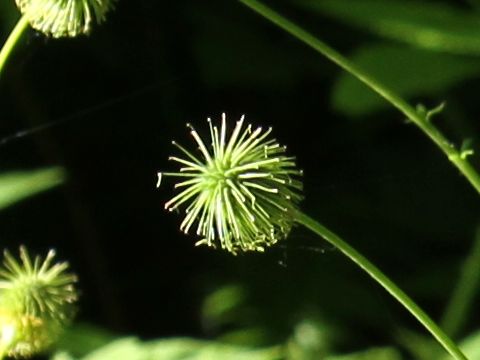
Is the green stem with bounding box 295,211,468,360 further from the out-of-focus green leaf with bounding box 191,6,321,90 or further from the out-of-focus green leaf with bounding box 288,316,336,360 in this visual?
the out-of-focus green leaf with bounding box 191,6,321,90

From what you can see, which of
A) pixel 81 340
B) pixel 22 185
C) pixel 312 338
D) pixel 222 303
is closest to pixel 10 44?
pixel 22 185

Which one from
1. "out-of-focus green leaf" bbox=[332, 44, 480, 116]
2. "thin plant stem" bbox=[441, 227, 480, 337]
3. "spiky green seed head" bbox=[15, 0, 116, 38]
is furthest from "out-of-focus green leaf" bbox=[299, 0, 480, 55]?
"spiky green seed head" bbox=[15, 0, 116, 38]

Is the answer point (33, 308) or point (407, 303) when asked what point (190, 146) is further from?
point (407, 303)

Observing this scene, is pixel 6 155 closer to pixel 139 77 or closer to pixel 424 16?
pixel 139 77

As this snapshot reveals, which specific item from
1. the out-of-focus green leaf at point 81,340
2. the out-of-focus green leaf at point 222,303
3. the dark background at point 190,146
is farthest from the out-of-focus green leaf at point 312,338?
the out-of-focus green leaf at point 81,340

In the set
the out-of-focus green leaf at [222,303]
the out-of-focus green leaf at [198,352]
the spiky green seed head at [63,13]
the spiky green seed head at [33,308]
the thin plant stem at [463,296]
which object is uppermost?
the out-of-focus green leaf at [222,303]

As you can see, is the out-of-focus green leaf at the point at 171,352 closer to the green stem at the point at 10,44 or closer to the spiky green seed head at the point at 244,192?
the spiky green seed head at the point at 244,192

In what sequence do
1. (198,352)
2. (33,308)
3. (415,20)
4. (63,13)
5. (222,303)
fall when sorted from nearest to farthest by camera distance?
(63,13)
(33,308)
(198,352)
(415,20)
(222,303)
